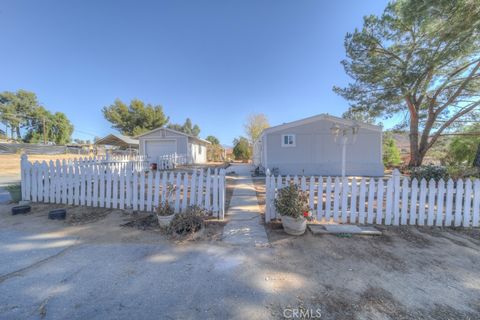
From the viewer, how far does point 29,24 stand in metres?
9.26

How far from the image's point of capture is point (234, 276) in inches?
86.6

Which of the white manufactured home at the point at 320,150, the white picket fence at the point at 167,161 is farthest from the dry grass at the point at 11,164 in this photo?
the white manufactured home at the point at 320,150

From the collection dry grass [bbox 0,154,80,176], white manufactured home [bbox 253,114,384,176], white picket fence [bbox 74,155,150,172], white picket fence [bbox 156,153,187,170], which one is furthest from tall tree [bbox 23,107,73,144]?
white manufactured home [bbox 253,114,384,176]

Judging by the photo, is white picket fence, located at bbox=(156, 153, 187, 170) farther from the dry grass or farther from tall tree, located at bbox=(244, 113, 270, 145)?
tall tree, located at bbox=(244, 113, 270, 145)

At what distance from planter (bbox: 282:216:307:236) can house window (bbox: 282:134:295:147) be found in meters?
8.02

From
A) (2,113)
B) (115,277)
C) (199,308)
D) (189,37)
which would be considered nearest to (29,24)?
(189,37)

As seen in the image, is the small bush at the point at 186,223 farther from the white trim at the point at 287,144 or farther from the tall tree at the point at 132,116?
the tall tree at the point at 132,116

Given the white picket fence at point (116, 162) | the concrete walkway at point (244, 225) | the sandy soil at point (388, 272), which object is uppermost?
the white picket fence at point (116, 162)

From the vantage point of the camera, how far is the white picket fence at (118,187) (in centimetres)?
405

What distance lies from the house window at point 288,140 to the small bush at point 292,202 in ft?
25.4

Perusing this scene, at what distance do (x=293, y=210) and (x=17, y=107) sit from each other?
2437 inches

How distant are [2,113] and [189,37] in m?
52.1

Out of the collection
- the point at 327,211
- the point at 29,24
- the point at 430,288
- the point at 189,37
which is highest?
the point at 189,37

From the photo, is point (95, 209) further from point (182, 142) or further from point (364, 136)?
point (182, 142)
